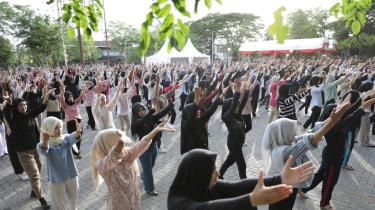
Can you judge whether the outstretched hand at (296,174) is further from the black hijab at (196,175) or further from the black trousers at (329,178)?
the black trousers at (329,178)

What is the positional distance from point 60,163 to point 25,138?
54.2 inches

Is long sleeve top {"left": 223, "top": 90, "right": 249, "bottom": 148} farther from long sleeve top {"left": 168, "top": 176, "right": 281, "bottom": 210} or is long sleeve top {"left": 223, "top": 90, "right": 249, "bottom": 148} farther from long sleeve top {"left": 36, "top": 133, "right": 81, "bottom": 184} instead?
long sleeve top {"left": 36, "top": 133, "right": 81, "bottom": 184}

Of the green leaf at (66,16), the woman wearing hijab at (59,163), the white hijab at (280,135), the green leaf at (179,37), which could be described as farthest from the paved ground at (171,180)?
the green leaf at (179,37)

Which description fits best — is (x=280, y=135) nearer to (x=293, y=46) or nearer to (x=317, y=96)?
(x=317, y=96)

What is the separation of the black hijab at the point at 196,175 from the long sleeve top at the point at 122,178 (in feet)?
3.78

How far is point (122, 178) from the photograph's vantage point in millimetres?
2916

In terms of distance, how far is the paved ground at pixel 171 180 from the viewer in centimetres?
430

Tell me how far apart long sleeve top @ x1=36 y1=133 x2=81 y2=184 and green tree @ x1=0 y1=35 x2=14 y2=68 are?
2538 centimetres

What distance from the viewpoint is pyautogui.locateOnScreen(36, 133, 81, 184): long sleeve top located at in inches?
140

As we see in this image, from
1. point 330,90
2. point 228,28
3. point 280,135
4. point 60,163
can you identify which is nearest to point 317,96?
point 330,90

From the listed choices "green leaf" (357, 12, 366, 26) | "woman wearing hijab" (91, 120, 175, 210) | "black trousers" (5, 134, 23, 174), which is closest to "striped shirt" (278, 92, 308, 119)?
"green leaf" (357, 12, 366, 26)

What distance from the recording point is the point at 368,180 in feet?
16.2

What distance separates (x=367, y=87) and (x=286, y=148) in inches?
229

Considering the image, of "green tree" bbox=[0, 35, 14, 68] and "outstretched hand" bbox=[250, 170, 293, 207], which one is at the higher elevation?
"green tree" bbox=[0, 35, 14, 68]
